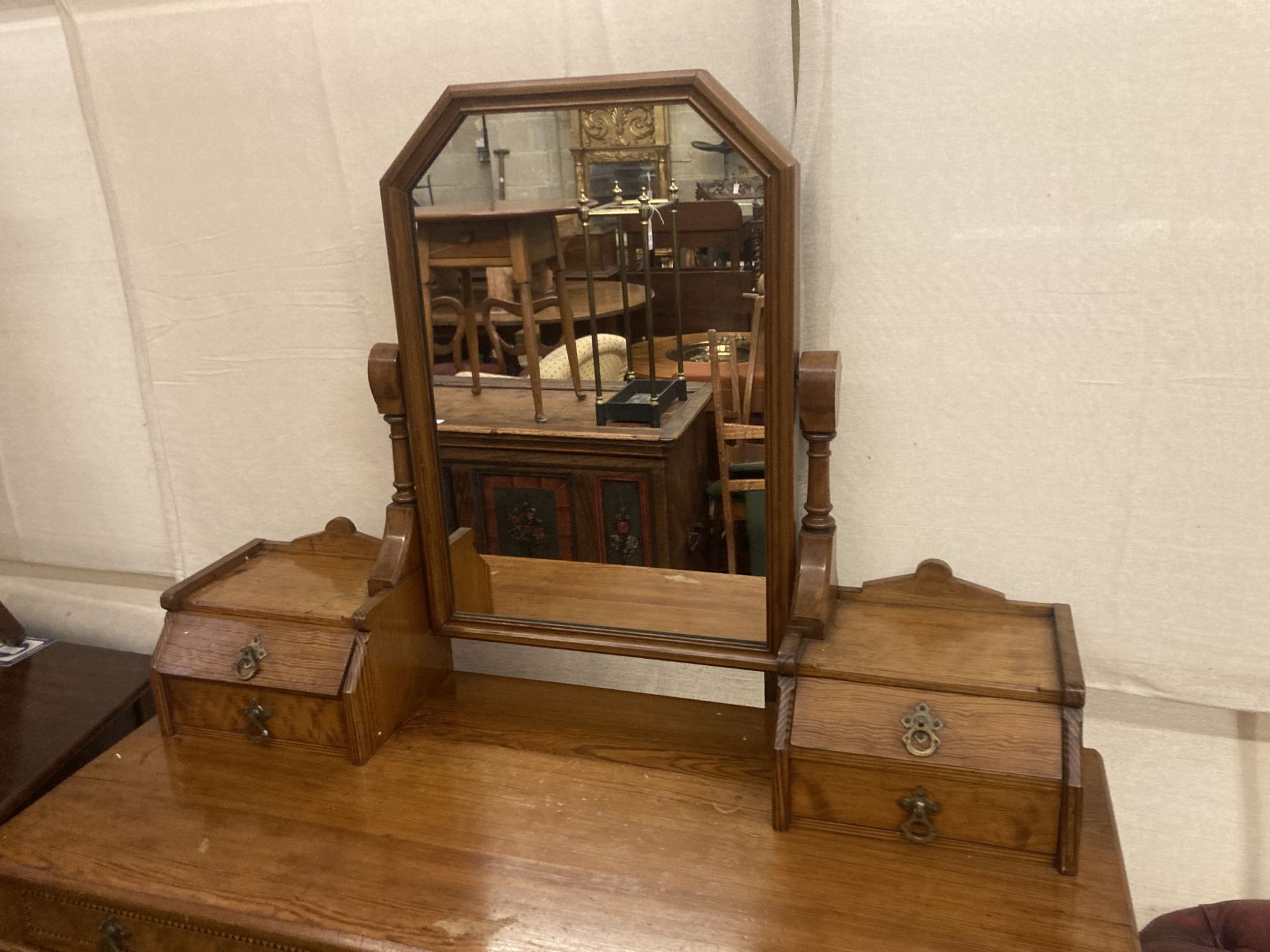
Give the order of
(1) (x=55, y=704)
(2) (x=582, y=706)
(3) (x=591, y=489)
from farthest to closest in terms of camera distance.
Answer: (1) (x=55, y=704) → (2) (x=582, y=706) → (3) (x=591, y=489)

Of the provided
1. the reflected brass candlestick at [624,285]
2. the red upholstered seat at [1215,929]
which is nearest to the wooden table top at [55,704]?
the reflected brass candlestick at [624,285]

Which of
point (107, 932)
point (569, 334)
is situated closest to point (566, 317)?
point (569, 334)

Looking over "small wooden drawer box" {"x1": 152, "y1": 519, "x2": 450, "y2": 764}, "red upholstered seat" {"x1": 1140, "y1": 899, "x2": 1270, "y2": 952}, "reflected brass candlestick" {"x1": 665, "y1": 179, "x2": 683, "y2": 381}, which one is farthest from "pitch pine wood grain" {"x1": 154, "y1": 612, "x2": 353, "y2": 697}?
"red upholstered seat" {"x1": 1140, "y1": 899, "x2": 1270, "y2": 952}

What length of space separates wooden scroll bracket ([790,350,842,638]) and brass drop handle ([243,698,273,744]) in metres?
0.56

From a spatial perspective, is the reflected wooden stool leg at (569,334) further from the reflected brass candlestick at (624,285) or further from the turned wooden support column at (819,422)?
the turned wooden support column at (819,422)

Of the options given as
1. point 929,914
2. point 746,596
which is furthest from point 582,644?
point 929,914

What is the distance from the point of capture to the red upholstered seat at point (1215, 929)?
104 cm

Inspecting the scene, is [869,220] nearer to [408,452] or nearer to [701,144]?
[701,144]

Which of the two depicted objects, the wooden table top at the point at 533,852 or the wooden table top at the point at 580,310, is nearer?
the wooden table top at the point at 533,852

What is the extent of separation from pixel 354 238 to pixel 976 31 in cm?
67

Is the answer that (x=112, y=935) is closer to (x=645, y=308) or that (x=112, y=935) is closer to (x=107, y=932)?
(x=107, y=932)

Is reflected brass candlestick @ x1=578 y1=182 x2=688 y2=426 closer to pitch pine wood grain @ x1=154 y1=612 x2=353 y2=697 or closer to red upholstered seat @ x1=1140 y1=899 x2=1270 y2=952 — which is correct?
pitch pine wood grain @ x1=154 y1=612 x2=353 y2=697

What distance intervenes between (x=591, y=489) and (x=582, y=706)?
10.4 inches

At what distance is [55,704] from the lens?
1.26 meters
